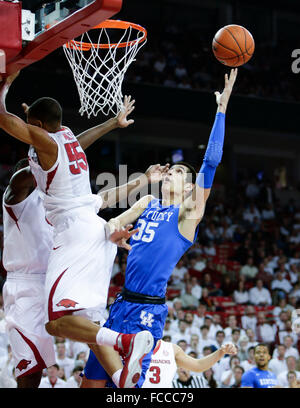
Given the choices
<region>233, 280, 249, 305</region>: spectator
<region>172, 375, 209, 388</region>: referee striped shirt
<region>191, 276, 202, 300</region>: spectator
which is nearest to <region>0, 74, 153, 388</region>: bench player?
<region>172, 375, 209, 388</region>: referee striped shirt

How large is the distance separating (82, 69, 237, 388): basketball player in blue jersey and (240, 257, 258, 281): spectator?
31.1ft

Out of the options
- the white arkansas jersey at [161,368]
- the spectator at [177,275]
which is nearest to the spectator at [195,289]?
the spectator at [177,275]

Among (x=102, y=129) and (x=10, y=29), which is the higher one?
(x=10, y=29)

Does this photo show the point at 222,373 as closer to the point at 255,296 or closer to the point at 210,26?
the point at 255,296

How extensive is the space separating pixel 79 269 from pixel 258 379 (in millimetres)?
4788

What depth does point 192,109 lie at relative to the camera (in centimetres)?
1659

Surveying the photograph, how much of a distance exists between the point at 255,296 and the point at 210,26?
11.9 meters

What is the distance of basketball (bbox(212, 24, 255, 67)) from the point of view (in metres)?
5.02

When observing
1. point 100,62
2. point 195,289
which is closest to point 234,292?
point 195,289

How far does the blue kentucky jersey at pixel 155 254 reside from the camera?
4.46m

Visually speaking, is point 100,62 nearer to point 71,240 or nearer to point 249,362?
→ point 71,240

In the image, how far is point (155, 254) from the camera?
4484 millimetres
